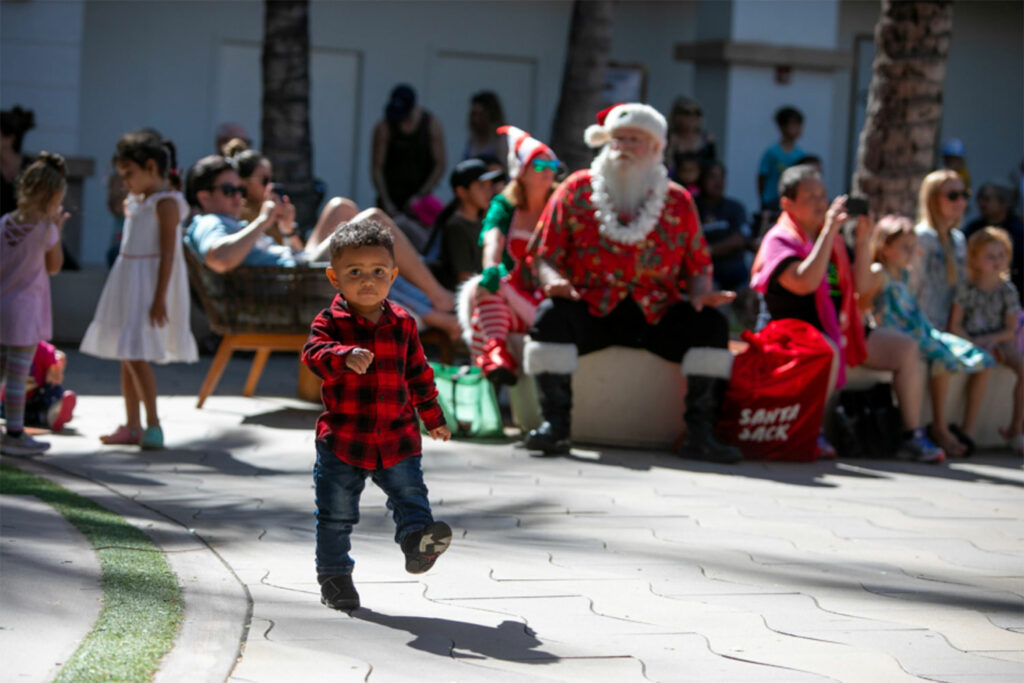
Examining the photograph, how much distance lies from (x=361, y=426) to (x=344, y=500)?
9.1 inches

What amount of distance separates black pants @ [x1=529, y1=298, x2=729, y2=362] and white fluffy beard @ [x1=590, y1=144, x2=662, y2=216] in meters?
0.52

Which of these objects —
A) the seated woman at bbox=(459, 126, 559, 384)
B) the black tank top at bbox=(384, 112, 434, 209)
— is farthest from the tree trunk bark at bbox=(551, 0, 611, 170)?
the seated woman at bbox=(459, 126, 559, 384)

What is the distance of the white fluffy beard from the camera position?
8.00m

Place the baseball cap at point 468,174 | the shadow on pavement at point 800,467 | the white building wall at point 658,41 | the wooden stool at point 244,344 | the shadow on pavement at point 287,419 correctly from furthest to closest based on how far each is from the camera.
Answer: the white building wall at point 658,41, the baseball cap at point 468,174, the wooden stool at point 244,344, the shadow on pavement at point 287,419, the shadow on pavement at point 800,467

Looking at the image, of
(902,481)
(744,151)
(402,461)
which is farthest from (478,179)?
(744,151)

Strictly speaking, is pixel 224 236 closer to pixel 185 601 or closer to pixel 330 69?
pixel 185 601

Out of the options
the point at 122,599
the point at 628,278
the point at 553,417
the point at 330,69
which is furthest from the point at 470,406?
the point at 330,69

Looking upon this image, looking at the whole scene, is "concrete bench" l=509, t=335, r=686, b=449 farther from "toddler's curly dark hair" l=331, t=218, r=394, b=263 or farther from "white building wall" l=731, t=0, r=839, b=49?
"white building wall" l=731, t=0, r=839, b=49

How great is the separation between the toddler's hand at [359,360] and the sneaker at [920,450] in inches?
Result: 185

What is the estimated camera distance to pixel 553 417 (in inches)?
307

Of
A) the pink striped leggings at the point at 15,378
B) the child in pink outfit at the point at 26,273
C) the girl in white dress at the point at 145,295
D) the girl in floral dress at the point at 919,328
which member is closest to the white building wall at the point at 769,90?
the girl in floral dress at the point at 919,328

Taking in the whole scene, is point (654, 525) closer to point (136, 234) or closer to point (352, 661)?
point (352, 661)

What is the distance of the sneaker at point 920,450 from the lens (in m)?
8.16

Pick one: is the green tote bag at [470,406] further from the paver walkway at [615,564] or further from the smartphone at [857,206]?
the smartphone at [857,206]
